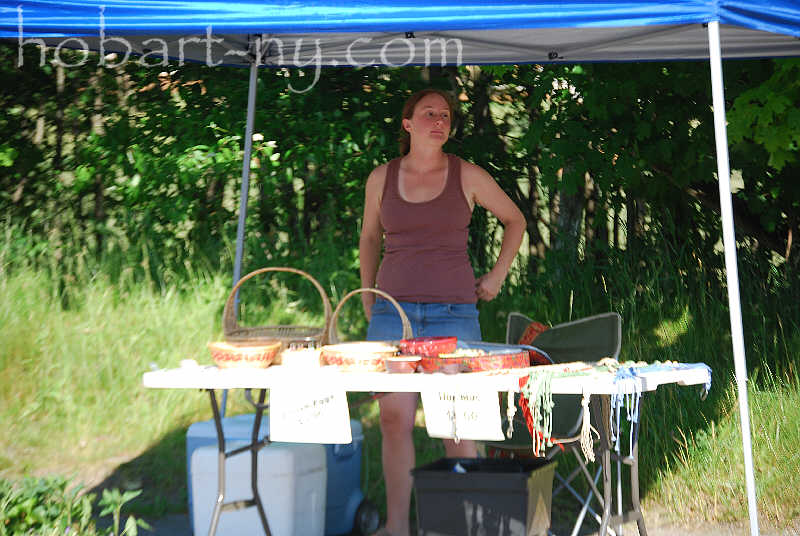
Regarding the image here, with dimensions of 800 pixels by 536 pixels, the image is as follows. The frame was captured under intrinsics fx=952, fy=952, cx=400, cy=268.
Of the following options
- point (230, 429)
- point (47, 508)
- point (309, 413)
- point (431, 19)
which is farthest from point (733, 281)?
point (47, 508)

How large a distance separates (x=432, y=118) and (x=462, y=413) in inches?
47.7

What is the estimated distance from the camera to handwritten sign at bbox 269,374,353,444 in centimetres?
268

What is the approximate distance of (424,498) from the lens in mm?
2789

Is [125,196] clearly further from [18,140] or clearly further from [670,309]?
[670,309]

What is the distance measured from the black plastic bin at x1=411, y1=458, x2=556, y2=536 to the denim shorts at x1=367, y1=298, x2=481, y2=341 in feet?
1.96

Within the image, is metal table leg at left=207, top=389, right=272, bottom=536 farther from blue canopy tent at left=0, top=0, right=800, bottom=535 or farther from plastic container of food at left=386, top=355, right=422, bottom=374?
blue canopy tent at left=0, top=0, right=800, bottom=535

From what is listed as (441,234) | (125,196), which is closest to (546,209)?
(125,196)

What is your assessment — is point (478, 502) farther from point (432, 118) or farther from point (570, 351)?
point (432, 118)

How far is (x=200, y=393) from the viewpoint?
16.8 feet

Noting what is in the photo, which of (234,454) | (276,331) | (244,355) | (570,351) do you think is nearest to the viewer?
(244,355)

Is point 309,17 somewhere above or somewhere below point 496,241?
above

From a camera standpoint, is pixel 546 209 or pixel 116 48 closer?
pixel 116 48

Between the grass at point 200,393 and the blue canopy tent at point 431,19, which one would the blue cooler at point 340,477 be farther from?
the blue canopy tent at point 431,19

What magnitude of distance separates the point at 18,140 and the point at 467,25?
4971mm
